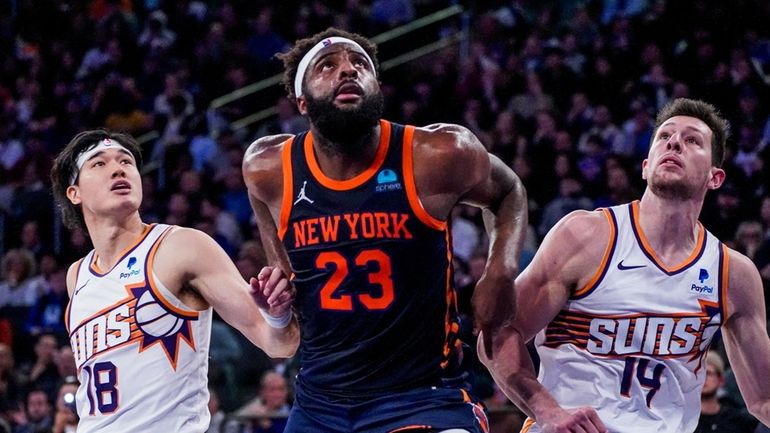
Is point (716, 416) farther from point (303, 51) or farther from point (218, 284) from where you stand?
point (303, 51)

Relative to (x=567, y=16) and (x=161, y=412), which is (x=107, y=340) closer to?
(x=161, y=412)

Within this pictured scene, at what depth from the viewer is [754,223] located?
31.1 feet

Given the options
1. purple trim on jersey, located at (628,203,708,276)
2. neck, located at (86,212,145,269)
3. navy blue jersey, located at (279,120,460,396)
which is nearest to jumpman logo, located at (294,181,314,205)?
navy blue jersey, located at (279,120,460,396)

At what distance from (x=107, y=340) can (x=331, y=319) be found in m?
1.23

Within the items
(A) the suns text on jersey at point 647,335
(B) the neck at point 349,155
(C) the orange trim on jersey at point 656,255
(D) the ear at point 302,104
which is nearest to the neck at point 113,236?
(D) the ear at point 302,104

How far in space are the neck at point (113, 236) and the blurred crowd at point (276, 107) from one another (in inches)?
136

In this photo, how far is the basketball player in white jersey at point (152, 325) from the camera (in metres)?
4.92

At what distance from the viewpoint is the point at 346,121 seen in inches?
169

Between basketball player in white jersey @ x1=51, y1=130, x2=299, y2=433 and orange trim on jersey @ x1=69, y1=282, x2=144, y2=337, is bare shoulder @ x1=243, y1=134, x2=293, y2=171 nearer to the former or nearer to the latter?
basketball player in white jersey @ x1=51, y1=130, x2=299, y2=433

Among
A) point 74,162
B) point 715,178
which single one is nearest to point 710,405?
point 715,178

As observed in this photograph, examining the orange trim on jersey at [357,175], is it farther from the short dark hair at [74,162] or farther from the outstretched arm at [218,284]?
the short dark hair at [74,162]

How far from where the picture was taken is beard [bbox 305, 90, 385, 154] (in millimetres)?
4301

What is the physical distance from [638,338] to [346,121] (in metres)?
1.62

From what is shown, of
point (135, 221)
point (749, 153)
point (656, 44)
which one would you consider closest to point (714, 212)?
point (749, 153)
